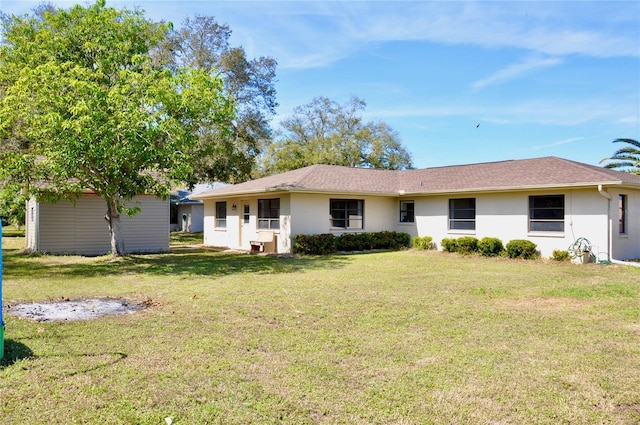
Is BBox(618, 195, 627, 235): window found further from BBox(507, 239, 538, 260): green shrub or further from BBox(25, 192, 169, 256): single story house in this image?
BBox(25, 192, 169, 256): single story house

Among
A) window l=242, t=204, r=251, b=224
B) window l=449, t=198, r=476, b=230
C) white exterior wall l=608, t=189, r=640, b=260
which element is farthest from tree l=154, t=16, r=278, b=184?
white exterior wall l=608, t=189, r=640, b=260

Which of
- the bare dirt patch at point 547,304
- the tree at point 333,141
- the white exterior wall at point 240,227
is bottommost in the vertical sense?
the bare dirt patch at point 547,304

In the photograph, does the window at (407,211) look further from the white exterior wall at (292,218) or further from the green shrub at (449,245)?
the green shrub at (449,245)

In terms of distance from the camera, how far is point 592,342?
5.57m

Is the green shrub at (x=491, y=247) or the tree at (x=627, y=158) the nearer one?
the green shrub at (x=491, y=247)

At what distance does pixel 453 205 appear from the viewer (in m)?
18.9

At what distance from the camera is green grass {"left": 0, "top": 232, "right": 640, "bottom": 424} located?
3605 mm

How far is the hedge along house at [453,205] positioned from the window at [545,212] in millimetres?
33

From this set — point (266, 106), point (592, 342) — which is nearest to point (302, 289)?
point (592, 342)

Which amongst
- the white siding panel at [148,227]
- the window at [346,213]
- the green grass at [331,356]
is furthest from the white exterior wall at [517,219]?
the white siding panel at [148,227]

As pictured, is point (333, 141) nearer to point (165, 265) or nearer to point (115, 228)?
point (115, 228)

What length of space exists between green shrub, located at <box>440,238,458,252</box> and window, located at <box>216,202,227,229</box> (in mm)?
11252

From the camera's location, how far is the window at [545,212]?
1573 cm

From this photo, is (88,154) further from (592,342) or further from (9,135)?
(592,342)
